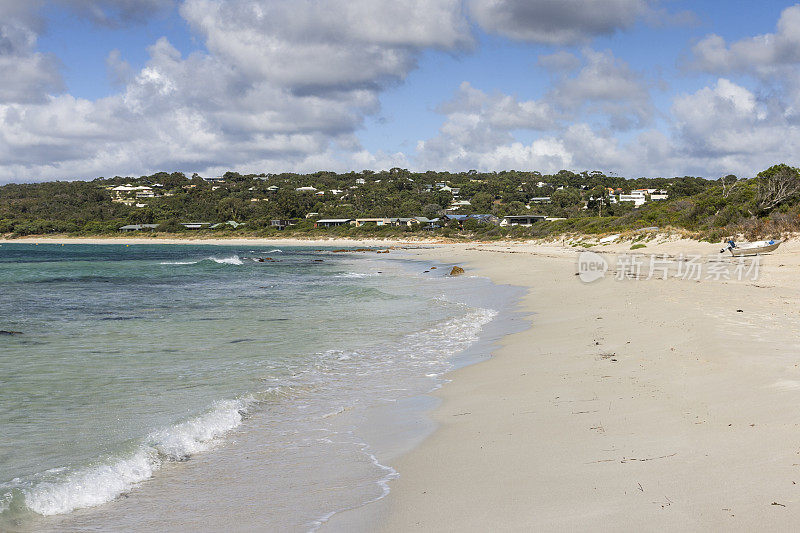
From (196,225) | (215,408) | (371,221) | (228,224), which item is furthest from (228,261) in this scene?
(196,225)

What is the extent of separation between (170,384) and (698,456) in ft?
24.3

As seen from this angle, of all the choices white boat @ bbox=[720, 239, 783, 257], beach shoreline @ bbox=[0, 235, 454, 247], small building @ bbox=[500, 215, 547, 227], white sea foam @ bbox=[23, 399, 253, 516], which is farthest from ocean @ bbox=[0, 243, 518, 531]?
small building @ bbox=[500, 215, 547, 227]

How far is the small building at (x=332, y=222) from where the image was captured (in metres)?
120

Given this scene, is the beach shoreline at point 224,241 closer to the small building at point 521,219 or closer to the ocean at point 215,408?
the small building at point 521,219

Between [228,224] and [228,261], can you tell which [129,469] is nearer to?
[228,261]

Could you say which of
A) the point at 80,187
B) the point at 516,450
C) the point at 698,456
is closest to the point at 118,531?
the point at 516,450

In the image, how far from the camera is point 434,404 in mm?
7609

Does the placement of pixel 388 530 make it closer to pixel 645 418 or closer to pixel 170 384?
pixel 645 418

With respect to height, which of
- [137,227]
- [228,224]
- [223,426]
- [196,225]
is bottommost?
[223,426]

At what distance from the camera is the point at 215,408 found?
299 inches

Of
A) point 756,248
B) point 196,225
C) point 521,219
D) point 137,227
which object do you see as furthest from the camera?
point 196,225

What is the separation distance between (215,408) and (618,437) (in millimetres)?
5033

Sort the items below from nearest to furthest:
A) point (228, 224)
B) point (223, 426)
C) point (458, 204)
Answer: point (223, 426) → point (228, 224) → point (458, 204)

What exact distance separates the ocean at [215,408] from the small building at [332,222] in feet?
333
